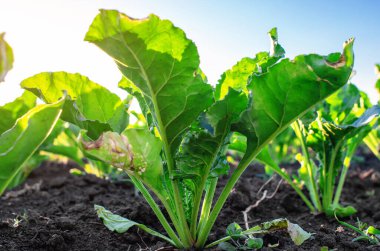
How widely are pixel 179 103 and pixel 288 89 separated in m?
0.42

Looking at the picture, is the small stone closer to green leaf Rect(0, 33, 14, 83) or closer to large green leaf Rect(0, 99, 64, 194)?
large green leaf Rect(0, 99, 64, 194)

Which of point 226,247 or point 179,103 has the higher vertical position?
point 179,103

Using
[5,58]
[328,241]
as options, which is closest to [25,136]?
[5,58]

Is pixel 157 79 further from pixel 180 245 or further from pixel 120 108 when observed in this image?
pixel 180 245

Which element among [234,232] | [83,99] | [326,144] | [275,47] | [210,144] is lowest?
[234,232]

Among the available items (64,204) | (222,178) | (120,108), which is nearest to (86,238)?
(120,108)

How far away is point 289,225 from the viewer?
1.66 meters

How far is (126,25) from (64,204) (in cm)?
186

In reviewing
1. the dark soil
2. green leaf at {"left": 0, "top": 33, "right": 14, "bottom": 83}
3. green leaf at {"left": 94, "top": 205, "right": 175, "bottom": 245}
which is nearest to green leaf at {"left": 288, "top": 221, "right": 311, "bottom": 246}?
the dark soil

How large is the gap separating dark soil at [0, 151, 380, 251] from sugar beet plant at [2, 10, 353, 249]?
33cm

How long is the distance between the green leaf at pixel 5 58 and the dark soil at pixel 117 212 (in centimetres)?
80

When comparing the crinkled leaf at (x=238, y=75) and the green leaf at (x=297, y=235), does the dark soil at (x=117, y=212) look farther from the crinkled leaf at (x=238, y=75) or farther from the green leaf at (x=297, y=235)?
the crinkled leaf at (x=238, y=75)

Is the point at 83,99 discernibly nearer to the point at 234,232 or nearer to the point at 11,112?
the point at 11,112

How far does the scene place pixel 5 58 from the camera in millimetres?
1533
